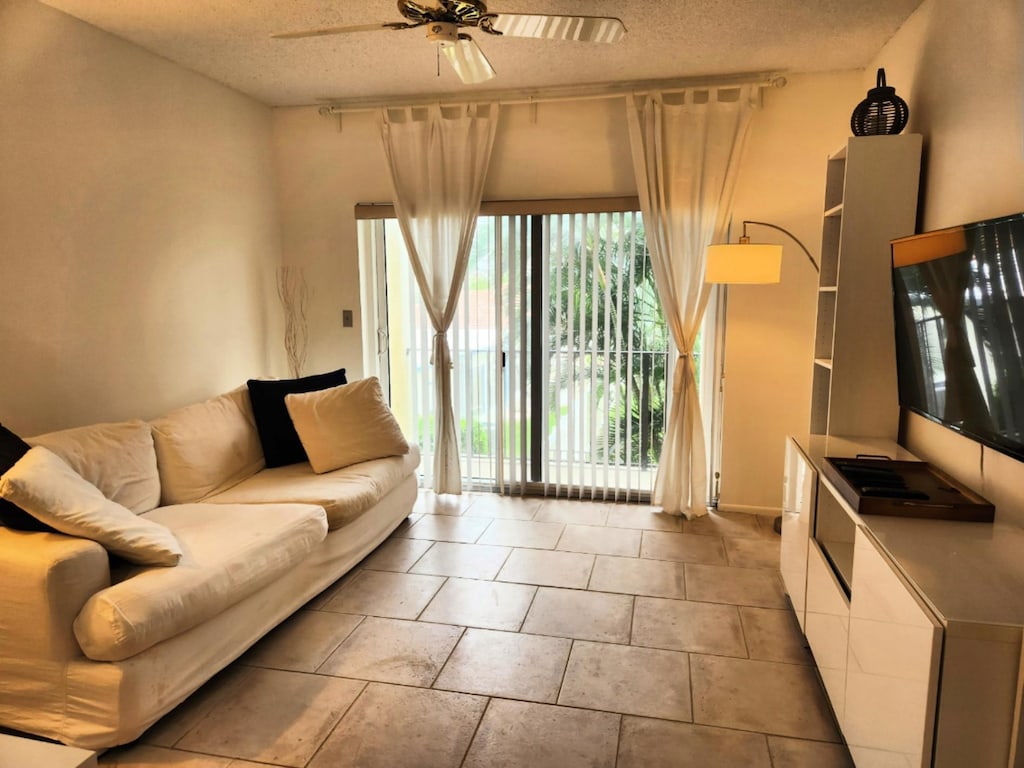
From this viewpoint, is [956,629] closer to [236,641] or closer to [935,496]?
[935,496]

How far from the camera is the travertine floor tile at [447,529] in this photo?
3.78m

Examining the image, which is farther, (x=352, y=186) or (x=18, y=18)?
(x=352, y=186)

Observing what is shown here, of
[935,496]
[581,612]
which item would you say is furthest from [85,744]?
[935,496]

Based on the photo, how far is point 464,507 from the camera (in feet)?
14.1

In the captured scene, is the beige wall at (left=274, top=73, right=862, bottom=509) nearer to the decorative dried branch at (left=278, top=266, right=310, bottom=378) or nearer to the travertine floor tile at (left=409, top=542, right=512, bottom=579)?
the decorative dried branch at (left=278, top=266, right=310, bottom=378)

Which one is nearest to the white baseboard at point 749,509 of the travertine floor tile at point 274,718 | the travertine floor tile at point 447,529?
the travertine floor tile at point 447,529

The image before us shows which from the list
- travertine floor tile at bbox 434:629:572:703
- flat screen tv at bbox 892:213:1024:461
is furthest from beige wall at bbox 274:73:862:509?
travertine floor tile at bbox 434:629:572:703

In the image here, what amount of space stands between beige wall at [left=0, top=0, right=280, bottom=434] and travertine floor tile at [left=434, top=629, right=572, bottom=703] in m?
2.09

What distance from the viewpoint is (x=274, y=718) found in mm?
2219

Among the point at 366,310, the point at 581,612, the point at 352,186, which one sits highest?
the point at 352,186

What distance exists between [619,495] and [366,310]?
Answer: 85.4 inches

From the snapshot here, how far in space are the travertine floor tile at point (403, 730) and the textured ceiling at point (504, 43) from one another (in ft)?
9.04

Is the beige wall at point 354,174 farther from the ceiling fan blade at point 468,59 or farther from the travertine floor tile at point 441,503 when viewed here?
the ceiling fan blade at point 468,59

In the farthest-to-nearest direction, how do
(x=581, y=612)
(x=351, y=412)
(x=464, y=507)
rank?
(x=464, y=507)
(x=351, y=412)
(x=581, y=612)
